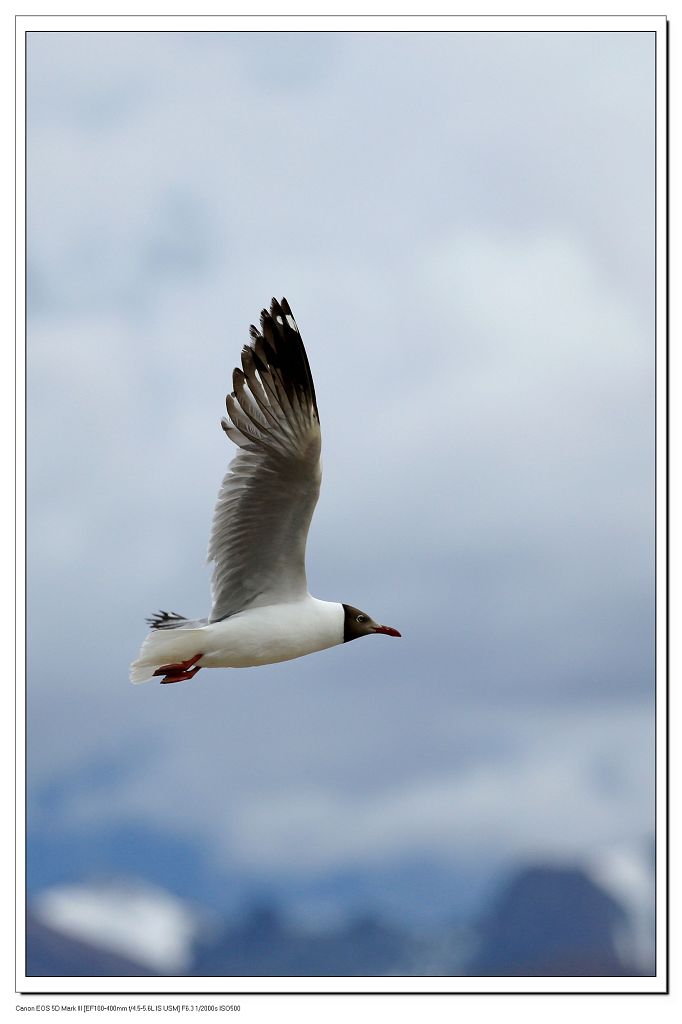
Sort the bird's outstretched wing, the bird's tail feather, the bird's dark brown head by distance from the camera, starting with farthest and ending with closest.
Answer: the bird's dark brown head < the bird's tail feather < the bird's outstretched wing

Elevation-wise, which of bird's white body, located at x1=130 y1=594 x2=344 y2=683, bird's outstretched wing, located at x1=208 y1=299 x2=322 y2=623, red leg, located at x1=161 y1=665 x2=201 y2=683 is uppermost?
bird's outstretched wing, located at x1=208 y1=299 x2=322 y2=623

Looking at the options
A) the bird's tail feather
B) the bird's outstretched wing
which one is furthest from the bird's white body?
the bird's outstretched wing

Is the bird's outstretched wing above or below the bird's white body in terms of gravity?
above

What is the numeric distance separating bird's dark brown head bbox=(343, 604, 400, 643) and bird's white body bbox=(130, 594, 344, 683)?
0.21m

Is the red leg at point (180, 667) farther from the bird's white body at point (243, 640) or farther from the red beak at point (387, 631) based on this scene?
the red beak at point (387, 631)

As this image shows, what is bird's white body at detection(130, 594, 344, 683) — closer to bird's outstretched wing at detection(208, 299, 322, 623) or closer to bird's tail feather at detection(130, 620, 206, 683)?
→ bird's tail feather at detection(130, 620, 206, 683)

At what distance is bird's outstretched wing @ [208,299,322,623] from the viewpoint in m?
4.63

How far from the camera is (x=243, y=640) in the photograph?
4801 millimetres

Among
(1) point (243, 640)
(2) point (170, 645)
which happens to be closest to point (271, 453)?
(1) point (243, 640)
